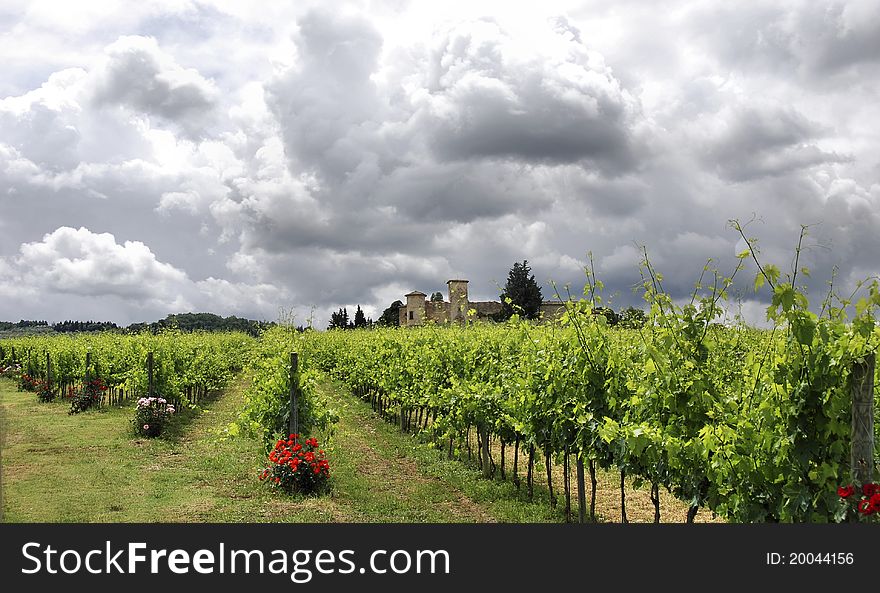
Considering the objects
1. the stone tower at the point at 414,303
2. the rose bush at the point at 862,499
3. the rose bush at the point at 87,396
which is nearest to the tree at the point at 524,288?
the stone tower at the point at 414,303

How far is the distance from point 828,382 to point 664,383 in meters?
1.72

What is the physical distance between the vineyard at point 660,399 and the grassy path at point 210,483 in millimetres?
753

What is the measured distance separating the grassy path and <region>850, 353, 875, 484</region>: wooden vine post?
5335 millimetres

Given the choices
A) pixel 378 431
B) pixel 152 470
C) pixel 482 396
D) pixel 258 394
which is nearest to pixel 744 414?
pixel 482 396

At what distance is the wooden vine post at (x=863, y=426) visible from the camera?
3.78 meters

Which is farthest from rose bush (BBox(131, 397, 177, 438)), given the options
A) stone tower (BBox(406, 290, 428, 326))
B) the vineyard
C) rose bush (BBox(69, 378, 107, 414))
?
stone tower (BBox(406, 290, 428, 326))

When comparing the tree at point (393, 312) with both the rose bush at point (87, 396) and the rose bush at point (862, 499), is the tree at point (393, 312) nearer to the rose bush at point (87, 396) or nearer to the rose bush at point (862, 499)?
the rose bush at point (87, 396)

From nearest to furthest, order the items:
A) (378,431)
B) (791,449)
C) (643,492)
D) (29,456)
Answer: (791,449)
(643,492)
(29,456)
(378,431)

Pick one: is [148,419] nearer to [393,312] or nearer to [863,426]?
[863,426]

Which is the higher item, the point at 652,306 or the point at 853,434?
the point at 652,306

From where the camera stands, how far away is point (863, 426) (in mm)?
3795

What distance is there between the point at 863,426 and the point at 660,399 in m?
2.07

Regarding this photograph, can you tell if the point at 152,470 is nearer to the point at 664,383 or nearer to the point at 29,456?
the point at 29,456

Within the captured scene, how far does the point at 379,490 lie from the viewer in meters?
10.3
